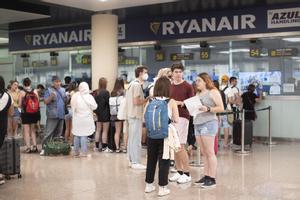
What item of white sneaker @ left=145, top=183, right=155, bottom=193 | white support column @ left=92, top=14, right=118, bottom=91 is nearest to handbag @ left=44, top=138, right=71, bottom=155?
white support column @ left=92, top=14, right=118, bottom=91

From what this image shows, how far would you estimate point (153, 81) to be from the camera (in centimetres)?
1209

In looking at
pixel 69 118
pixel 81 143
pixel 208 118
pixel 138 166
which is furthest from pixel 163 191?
pixel 69 118

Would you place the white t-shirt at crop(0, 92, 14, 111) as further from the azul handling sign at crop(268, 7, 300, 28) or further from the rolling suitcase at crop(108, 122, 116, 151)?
the azul handling sign at crop(268, 7, 300, 28)

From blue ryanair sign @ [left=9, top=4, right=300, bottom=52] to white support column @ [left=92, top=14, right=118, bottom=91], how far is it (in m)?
2.28

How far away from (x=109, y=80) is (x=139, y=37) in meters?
2.83

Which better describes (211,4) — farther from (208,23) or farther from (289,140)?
(289,140)

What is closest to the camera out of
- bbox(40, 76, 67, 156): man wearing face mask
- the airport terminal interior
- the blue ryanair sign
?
the airport terminal interior

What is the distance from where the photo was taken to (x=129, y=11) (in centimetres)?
1325

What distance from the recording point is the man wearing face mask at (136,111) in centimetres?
782

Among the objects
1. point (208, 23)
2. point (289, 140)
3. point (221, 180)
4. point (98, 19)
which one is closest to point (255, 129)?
point (289, 140)

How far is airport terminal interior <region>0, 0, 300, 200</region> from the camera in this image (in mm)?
6750

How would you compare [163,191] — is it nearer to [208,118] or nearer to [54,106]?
[208,118]

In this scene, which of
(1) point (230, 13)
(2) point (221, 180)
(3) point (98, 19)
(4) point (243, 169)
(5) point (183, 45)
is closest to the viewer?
(2) point (221, 180)

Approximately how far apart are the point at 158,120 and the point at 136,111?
2086 millimetres
